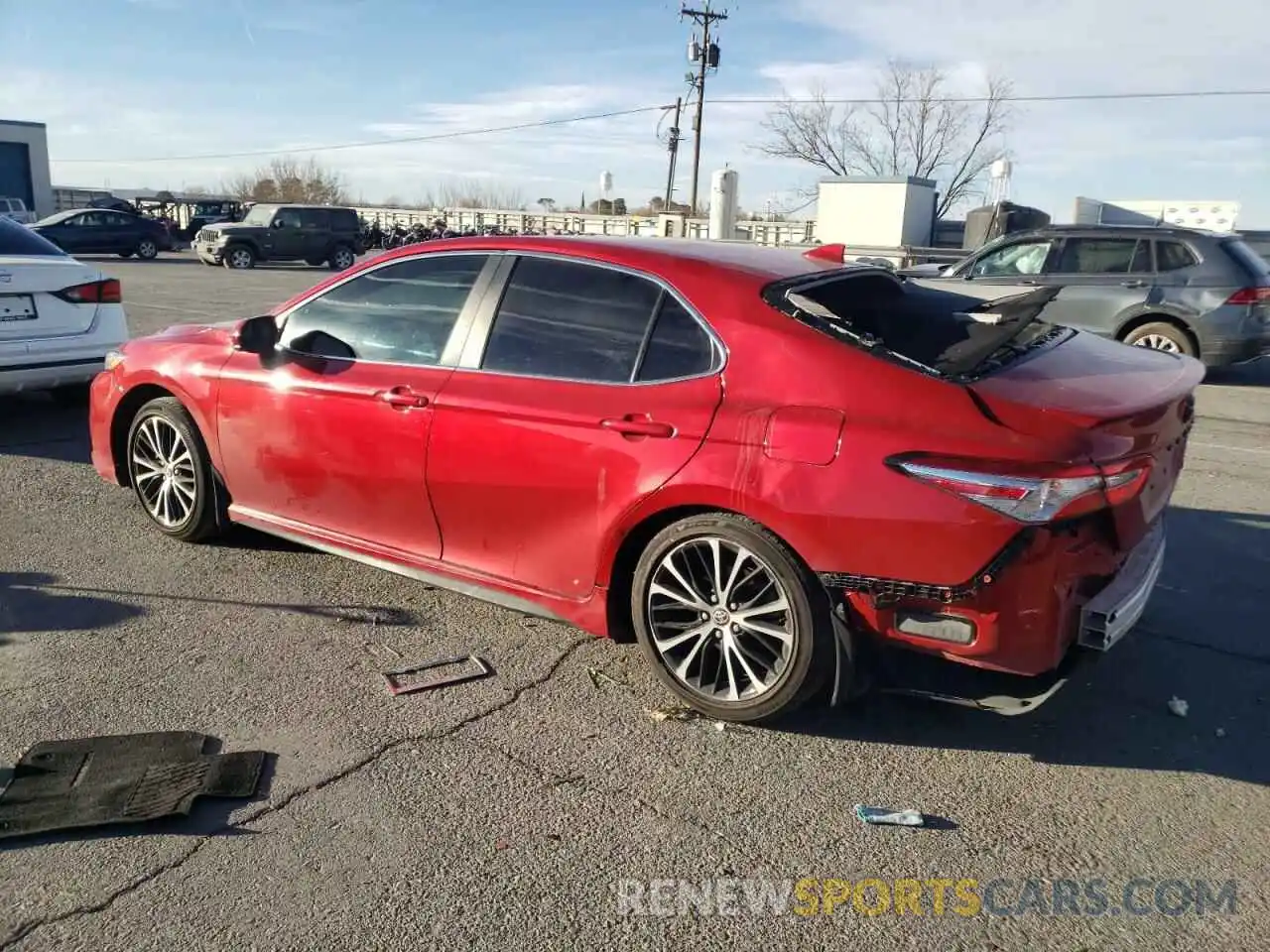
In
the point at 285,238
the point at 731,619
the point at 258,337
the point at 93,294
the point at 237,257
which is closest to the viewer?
the point at 731,619

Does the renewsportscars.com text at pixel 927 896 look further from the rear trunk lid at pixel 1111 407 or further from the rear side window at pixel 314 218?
the rear side window at pixel 314 218

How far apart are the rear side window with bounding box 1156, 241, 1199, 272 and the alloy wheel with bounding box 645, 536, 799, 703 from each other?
9450 millimetres

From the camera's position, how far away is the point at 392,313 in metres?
4.37

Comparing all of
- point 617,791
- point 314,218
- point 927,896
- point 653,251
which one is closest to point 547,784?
point 617,791

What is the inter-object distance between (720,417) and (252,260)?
3054cm

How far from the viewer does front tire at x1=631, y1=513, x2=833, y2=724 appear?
3.28m

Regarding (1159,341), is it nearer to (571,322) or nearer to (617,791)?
(571,322)

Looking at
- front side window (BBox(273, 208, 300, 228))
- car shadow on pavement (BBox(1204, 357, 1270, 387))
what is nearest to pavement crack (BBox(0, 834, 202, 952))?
car shadow on pavement (BBox(1204, 357, 1270, 387))

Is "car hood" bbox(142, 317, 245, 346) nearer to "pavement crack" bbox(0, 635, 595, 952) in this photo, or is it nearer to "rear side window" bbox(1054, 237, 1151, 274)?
"pavement crack" bbox(0, 635, 595, 952)

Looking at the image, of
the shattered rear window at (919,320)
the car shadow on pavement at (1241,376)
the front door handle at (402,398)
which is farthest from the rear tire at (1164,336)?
the front door handle at (402,398)

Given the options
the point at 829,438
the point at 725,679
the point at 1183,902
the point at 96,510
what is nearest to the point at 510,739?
the point at 725,679

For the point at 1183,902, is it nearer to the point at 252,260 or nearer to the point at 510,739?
the point at 510,739

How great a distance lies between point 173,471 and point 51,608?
1002 mm

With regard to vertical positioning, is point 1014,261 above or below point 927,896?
above
